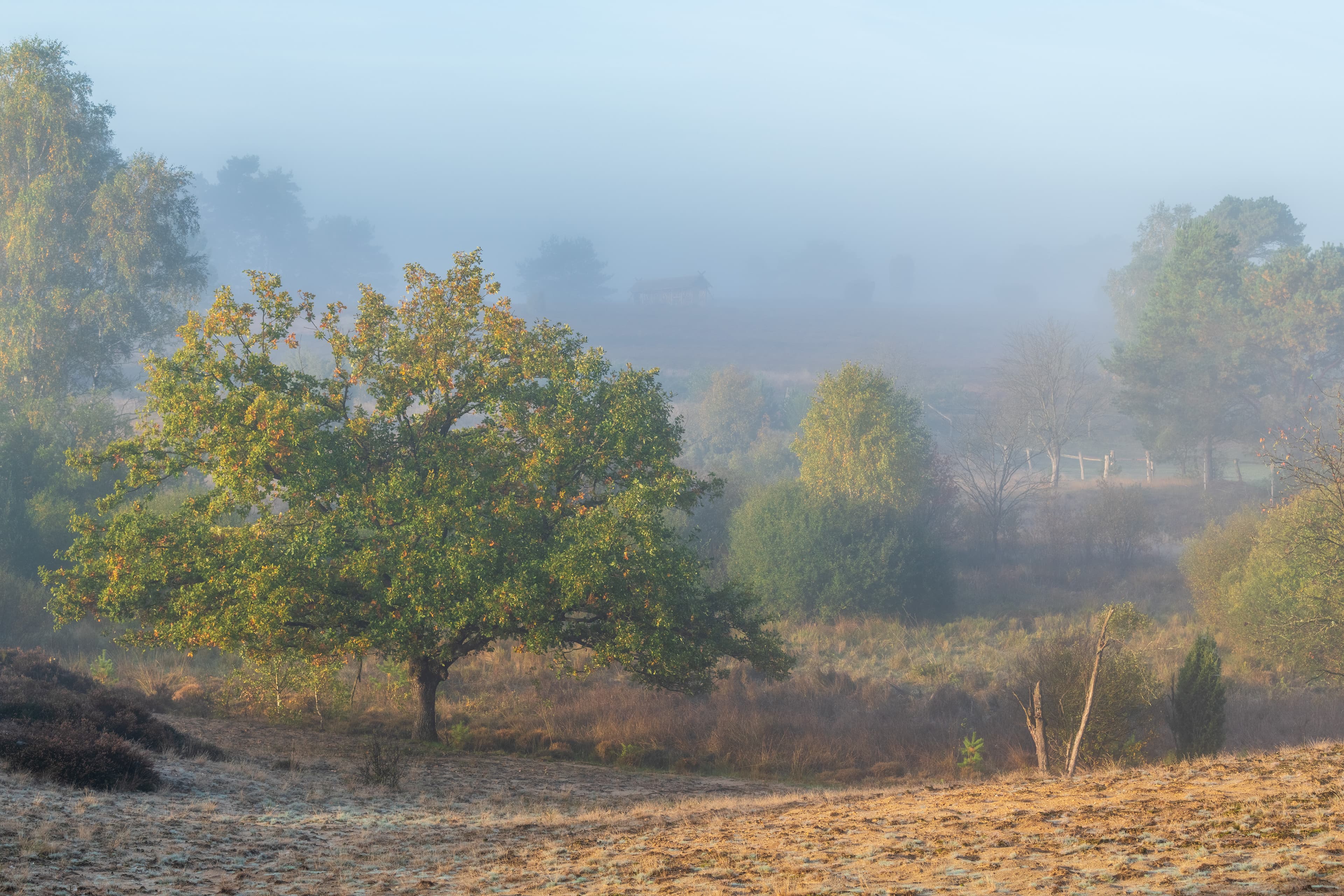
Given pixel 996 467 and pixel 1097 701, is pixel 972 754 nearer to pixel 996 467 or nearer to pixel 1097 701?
pixel 1097 701

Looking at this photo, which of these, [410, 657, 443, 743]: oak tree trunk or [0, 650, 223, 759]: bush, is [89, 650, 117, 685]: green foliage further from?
[410, 657, 443, 743]: oak tree trunk

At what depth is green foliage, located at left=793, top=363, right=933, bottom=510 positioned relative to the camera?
170 feet

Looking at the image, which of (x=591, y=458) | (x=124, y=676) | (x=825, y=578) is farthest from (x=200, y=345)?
(x=825, y=578)

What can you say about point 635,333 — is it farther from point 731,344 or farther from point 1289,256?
point 1289,256

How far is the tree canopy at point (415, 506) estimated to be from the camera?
18.3 metres

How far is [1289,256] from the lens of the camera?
79.7 metres

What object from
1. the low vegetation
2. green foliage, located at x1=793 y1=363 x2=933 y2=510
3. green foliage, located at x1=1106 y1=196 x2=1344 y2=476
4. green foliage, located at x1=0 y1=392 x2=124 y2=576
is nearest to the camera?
the low vegetation

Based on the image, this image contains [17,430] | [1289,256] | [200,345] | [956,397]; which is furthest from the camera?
[956,397]

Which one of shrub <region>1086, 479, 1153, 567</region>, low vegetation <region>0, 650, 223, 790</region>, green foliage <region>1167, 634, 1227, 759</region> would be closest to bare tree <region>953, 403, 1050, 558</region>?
shrub <region>1086, 479, 1153, 567</region>

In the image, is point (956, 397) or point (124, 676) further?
point (956, 397)

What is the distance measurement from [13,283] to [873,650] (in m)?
54.4

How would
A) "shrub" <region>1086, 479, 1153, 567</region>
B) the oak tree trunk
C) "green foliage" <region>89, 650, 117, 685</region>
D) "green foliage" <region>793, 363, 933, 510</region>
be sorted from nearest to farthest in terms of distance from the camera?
1. the oak tree trunk
2. "green foliage" <region>89, 650, 117, 685</region>
3. "green foliage" <region>793, 363, 933, 510</region>
4. "shrub" <region>1086, 479, 1153, 567</region>

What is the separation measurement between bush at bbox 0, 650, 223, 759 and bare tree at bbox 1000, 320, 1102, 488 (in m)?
71.4

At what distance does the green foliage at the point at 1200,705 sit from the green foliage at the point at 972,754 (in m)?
4.37
